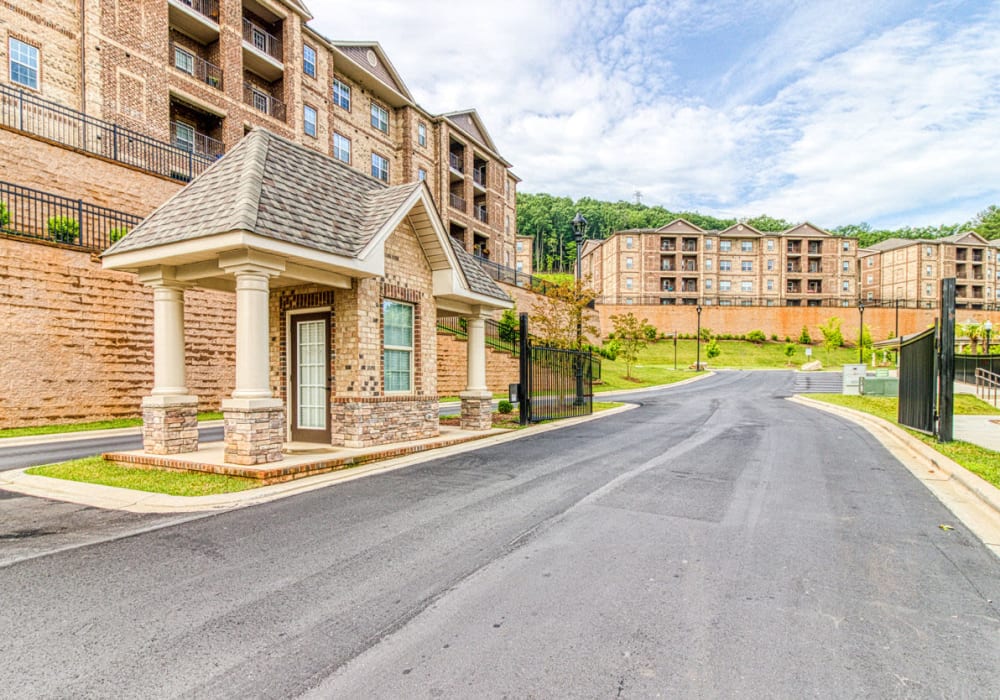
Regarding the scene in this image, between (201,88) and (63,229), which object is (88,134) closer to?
(201,88)

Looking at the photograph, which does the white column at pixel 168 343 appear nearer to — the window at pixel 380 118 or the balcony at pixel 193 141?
the balcony at pixel 193 141

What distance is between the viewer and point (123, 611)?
3.82 metres

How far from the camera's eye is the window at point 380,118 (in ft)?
123

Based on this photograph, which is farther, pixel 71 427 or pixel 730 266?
pixel 730 266

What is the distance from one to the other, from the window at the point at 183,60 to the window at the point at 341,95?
8.82 metres

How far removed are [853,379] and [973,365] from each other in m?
8.34

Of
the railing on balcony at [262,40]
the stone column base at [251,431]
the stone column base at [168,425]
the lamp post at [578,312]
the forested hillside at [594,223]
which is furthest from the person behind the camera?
the forested hillside at [594,223]

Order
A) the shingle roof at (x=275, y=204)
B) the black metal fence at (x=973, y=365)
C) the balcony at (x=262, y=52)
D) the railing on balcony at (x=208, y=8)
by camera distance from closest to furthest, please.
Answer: the shingle roof at (x=275, y=204) < the railing on balcony at (x=208, y=8) < the black metal fence at (x=973, y=365) < the balcony at (x=262, y=52)

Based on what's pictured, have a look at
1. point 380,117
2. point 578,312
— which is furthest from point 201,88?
point 578,312

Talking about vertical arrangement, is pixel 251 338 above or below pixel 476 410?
above

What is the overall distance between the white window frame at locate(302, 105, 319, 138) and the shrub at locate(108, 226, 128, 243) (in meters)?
15.1

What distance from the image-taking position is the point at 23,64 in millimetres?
20656

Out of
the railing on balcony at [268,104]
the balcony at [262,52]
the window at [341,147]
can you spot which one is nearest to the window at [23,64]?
the balcony at [262,52]

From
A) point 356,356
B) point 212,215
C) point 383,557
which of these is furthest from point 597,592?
point 212,215
